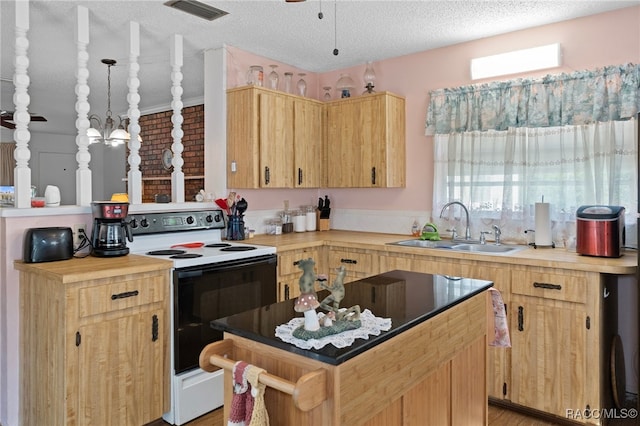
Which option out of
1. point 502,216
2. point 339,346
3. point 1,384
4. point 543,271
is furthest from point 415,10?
point 1,384

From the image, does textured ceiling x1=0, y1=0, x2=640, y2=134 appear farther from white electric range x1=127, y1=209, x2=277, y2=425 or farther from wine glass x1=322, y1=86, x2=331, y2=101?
white electric range x1=127, y1=209, x2=277, y2=425

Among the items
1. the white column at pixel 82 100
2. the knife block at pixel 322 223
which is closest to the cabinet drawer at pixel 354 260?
the knife block at pixel 322 223

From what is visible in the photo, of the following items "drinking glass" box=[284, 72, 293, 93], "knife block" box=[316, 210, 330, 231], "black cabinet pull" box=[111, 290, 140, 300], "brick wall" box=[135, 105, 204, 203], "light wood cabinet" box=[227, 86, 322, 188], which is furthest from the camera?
"brick wall" box=[135, 105, 204, 203]

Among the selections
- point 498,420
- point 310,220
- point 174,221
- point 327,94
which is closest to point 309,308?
point 498,420

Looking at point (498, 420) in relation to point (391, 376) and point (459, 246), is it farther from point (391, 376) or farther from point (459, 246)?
point (391, 376)

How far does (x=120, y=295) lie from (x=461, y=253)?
2.10m

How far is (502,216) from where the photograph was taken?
358 centimetres

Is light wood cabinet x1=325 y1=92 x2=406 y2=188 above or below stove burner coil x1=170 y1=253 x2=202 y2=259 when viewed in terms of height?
above

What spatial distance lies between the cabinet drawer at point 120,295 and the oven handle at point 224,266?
0.13 metres

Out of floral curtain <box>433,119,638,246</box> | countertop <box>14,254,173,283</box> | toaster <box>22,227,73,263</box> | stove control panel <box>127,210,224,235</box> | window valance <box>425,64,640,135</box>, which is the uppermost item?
window valance <box>425,64,640,135</box>

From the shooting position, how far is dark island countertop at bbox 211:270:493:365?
4.36 feet

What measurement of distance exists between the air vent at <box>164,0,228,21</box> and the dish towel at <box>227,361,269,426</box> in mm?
2509

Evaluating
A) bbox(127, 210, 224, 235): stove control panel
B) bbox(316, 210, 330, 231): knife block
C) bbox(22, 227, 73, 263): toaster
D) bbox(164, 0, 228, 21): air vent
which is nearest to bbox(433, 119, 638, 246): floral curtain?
bbox(316, 210, 330, 231): knife block

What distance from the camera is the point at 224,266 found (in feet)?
9.71
